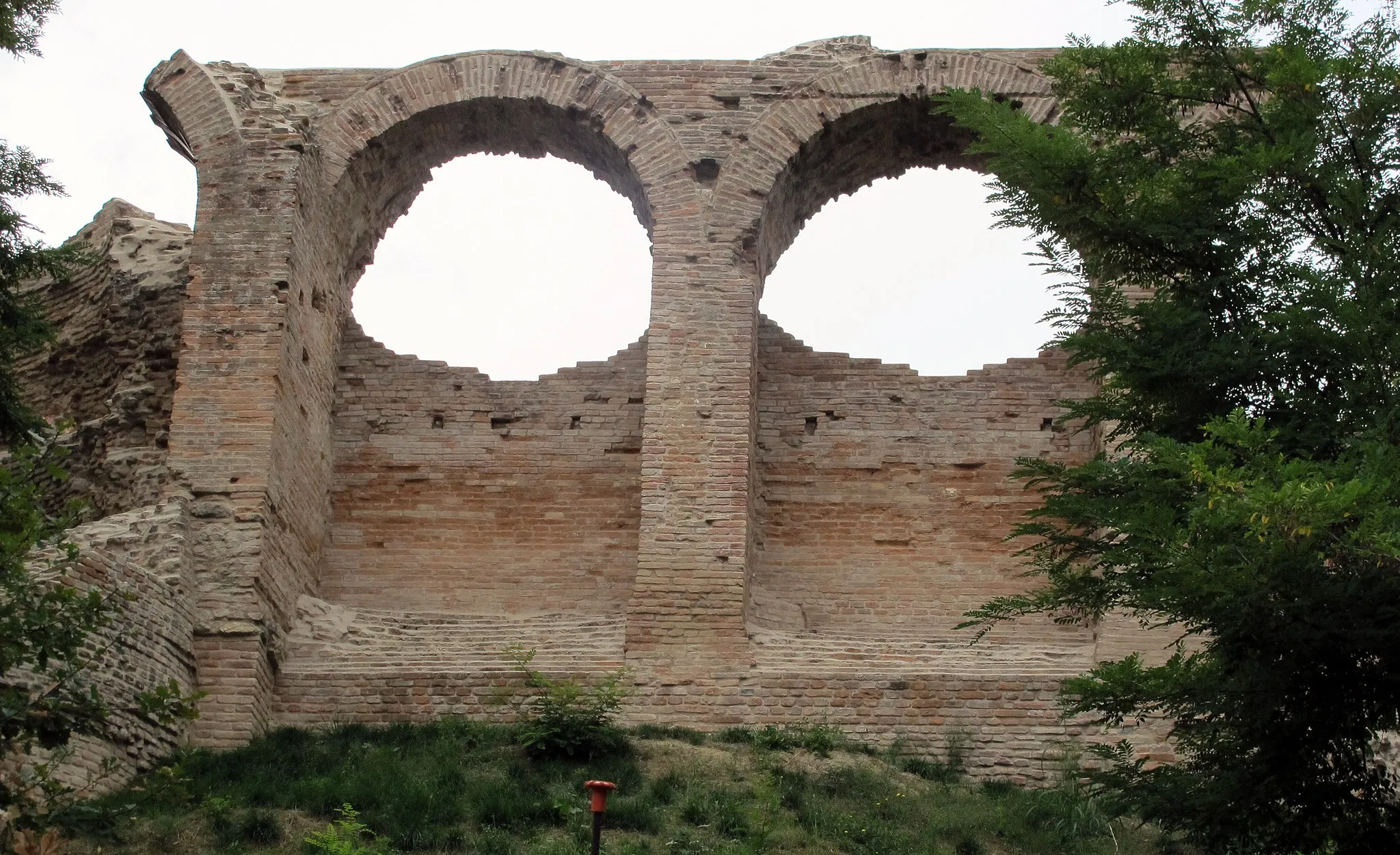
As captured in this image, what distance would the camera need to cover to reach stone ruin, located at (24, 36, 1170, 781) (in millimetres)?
13859

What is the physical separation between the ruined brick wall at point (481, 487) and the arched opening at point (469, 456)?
0.04 feet

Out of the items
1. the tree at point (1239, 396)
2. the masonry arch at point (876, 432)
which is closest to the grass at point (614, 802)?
the tree at point (1239, 396)

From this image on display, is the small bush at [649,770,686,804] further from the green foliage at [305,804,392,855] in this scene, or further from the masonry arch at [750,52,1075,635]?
the masonry arch at [750,52,1075,635]

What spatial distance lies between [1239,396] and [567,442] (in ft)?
23.8

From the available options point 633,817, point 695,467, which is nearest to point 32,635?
point 633,817

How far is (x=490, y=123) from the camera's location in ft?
54.0

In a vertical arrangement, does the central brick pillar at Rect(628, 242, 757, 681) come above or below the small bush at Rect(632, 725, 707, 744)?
above

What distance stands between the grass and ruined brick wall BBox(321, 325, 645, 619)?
7.46 feet

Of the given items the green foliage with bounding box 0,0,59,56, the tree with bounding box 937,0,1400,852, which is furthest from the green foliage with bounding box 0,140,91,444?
the tree with bounding box 937,0,1400,852

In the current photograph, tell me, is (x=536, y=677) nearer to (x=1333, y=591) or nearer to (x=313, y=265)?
(x=313, y=265)

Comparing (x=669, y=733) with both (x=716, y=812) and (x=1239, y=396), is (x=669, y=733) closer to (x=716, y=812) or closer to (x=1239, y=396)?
(x=716, y=812)

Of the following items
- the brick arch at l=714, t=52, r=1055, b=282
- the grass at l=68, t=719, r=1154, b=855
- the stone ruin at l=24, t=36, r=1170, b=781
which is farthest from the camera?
the brick arch at l=714, t=52, r=1055, b=282

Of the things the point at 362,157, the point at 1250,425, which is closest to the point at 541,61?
the point at 362,157

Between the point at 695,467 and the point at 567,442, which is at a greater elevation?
the point at 567,442
